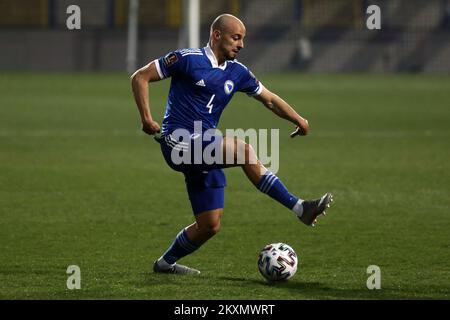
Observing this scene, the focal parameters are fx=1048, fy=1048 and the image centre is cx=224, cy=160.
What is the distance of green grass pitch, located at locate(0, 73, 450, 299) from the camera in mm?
8109

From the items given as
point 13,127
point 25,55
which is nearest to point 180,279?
point 13,127

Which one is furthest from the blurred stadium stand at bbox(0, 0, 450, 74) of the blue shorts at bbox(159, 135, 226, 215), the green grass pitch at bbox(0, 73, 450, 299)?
the blue shorts at bbox(159, 135, 226, 215)

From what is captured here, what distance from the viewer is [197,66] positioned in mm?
8164

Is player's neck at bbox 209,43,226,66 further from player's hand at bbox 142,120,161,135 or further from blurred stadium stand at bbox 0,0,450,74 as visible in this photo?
A: blurred stadium stand at bbox 0,0,450,74

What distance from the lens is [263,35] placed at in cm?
4072

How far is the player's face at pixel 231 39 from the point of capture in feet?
26.7

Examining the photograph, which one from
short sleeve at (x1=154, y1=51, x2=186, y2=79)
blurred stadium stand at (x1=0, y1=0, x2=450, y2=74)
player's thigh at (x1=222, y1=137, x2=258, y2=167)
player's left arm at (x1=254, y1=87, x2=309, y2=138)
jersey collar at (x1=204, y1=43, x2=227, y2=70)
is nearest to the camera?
player's thigh at (x1=222, y1=137, x2=258, y2=167)

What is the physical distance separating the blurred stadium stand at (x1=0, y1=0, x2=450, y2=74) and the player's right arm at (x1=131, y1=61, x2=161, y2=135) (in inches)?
1250

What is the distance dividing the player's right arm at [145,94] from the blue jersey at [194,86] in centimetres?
7

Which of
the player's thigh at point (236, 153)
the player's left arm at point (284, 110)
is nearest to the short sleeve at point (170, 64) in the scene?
the player's thigh at point (236, 153)

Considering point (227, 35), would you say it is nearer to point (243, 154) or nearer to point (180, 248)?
point (243, 154)

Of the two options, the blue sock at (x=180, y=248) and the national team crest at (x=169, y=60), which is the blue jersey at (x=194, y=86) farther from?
the blue sock at (x=180, y=248)

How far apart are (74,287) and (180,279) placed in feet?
2.95

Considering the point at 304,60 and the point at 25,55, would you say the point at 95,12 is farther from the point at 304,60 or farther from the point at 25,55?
the point at 304,60
